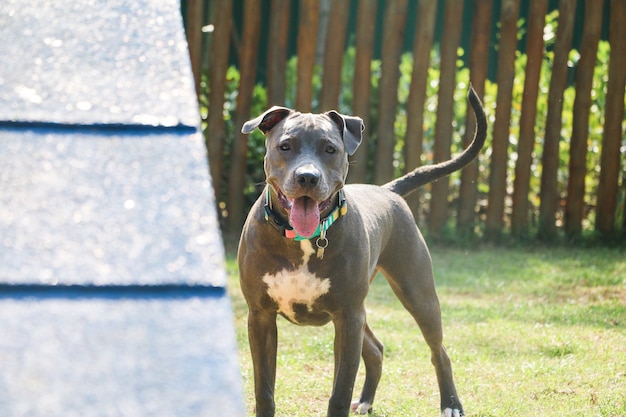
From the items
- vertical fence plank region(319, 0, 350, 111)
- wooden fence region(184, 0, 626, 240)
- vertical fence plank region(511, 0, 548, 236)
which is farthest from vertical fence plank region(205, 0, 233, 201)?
vertical fence plank region(511, 0, 548, 236)

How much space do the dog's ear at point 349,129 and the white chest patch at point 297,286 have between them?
499 mm

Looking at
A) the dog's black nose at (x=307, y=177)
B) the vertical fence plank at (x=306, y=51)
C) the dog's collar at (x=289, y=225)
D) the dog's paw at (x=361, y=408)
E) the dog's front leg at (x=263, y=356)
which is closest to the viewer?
the dog's black nose at (x=307, y=177)

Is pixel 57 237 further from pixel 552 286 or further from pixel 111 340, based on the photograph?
pixel 552 286

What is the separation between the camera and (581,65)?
30.0ft

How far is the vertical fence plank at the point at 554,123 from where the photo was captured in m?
9.17

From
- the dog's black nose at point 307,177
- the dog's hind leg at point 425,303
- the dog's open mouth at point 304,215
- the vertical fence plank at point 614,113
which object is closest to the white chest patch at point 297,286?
the dog's open mouth at point 304,215

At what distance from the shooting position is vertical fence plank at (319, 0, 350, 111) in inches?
352

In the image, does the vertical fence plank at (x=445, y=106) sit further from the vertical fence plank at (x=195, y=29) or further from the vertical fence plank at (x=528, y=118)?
the vertical fence plank at (x=195, y=29)

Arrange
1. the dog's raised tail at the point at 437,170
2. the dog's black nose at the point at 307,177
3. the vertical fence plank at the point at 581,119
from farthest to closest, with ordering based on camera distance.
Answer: the vertical fence plank at the point at 581,119 → the dog's raised tail at the point at 437,170 → the dog's black nose at the point at 307,177

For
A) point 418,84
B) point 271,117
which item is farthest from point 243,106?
point 271,117

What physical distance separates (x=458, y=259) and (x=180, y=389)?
25.3ft

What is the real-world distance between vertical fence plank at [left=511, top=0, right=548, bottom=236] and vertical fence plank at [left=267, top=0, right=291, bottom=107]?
7.69 feet

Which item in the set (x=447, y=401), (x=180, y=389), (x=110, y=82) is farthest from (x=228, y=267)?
(x=180, y=389)

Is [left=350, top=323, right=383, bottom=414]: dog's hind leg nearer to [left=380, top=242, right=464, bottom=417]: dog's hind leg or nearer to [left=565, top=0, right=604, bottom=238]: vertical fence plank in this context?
[left=380, top=242, right=464, bottom=417]: dog's hind leg
